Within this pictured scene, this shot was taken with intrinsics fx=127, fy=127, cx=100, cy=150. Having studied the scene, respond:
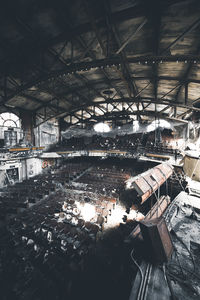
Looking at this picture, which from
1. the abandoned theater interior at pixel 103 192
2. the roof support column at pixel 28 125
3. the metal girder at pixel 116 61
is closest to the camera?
the abandoned theater interior at pixel 103 192

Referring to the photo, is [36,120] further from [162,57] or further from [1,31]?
[162,57]

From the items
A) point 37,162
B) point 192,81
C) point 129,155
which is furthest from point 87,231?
point 37,162

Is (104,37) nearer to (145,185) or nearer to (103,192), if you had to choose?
(145,185)

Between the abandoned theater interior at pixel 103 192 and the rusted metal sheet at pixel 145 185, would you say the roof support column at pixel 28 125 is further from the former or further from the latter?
the rusted metal sheet at pixel 145 185

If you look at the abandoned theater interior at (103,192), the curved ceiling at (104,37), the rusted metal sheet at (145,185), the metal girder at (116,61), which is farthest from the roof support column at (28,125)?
the rusted metal sheet at (145,185)

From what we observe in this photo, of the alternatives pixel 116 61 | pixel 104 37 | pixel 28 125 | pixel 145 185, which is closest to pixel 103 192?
pixel 145 185

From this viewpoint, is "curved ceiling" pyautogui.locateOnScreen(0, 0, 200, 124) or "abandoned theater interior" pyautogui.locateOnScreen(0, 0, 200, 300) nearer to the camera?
"abandoned theater interior" pyautogui.locateOnScreen(0, 0, 200, 300)

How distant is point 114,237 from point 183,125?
372 inches

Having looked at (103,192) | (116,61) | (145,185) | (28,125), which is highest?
(116,61)

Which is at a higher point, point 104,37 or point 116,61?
point 104,37

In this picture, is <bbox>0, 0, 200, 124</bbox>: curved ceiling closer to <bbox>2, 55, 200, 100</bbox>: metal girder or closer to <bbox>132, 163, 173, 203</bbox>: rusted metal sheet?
<bbox>2, 55, 200, 100</bbox>: metal girder

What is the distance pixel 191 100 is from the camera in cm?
946

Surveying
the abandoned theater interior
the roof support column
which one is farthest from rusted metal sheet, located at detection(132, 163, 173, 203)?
the roof support column

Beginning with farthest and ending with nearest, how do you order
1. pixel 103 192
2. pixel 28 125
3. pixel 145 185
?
pixel 28 125
pixel 103 192
pixel 145 185
